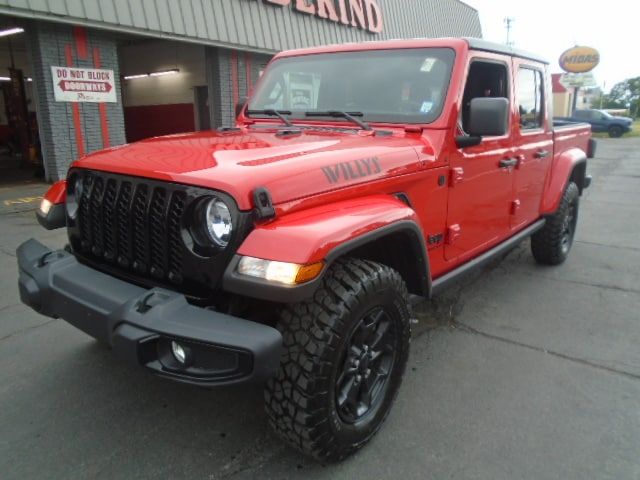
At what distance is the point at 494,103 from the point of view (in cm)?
272

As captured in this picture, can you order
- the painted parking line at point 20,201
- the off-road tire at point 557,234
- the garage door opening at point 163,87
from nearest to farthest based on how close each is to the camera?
the off-road tire at point 557,234 < the painted parking line at point 20,201 < the garage door opening at point 163,87

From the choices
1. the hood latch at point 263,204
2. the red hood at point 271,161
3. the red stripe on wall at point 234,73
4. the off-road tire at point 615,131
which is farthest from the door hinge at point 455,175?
the off-road tire at point 615,131

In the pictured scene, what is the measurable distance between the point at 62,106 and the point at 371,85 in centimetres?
752

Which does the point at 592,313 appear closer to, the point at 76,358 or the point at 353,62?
the point at 353,62

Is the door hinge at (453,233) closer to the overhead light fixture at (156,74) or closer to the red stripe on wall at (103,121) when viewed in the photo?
the red stripe on wall at (103,121)

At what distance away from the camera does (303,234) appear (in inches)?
75.2

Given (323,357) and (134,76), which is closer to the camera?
(323,357)

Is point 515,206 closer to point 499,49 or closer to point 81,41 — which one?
point 499,49

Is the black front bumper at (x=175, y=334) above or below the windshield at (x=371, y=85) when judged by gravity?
below

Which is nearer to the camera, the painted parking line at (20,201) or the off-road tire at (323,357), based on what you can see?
the off-road tire at (323,357)

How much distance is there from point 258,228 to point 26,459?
155 centimetres

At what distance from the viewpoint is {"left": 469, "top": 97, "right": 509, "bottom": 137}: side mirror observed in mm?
2721

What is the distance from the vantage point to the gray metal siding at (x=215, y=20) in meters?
7.92

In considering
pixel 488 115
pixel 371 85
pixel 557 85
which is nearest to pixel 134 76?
pixel 371 85
